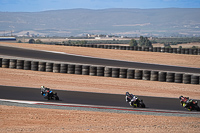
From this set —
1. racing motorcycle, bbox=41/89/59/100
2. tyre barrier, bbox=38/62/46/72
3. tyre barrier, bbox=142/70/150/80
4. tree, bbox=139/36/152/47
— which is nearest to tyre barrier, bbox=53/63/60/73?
tyre barrier, bbox=38/62/46/72

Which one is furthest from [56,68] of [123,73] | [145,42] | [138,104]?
[145,42]

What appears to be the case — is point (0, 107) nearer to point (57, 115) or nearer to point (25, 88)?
point (57, 115)

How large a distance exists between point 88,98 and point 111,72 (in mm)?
7266

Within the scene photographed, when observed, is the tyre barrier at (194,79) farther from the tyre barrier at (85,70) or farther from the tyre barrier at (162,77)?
the tyre barrier at (85,70)

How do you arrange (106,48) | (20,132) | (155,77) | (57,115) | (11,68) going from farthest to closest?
(106,48)
(11,68)
(155,77)
(57,115)
(20,132)

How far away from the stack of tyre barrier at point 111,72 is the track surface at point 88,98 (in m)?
5.52

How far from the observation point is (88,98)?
14.6 meters

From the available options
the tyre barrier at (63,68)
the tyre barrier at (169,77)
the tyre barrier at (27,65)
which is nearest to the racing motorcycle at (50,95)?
the tyre barrier at (63,68)

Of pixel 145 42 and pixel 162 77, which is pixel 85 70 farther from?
pixel 145 42

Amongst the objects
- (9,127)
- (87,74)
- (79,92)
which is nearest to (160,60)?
(87,74)

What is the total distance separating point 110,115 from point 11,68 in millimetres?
13092

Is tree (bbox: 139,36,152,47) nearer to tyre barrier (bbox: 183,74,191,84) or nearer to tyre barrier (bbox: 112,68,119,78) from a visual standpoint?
tyre barrier (bbox: 112,68,119,78)

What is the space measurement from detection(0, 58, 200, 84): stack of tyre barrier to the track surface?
552 cm

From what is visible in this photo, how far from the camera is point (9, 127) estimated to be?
10.2 metres
